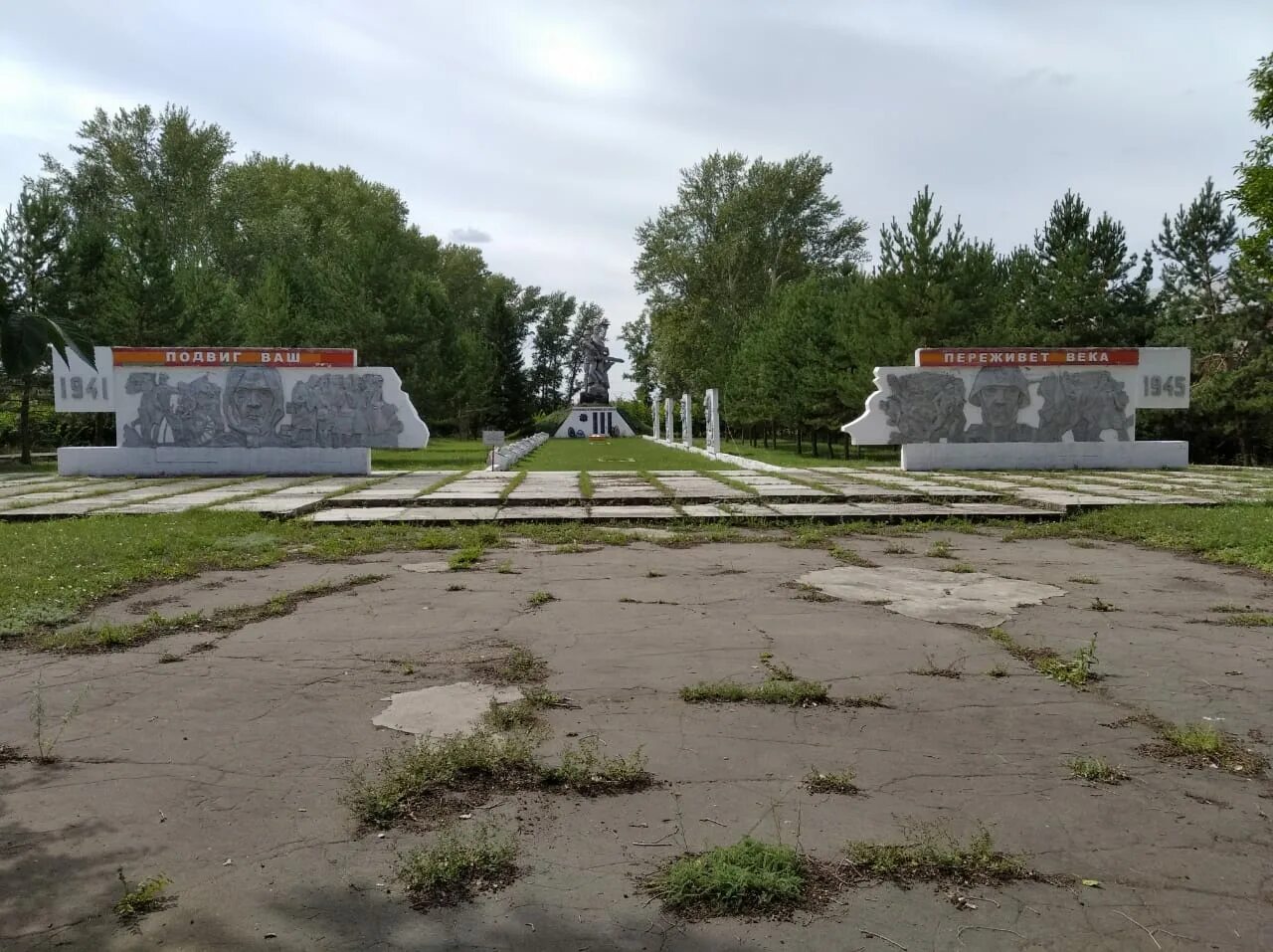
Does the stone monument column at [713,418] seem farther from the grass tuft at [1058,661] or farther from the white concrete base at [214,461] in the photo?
the grass tuft at [1058,661]

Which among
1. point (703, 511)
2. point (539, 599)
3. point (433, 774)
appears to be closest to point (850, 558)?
point (539, 599)

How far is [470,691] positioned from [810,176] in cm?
4748

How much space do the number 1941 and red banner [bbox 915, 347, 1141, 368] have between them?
56cm

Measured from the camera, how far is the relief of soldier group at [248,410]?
69.4 ft

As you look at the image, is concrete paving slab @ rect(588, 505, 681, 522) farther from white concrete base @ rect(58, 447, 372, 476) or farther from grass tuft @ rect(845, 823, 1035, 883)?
white concrete base @ rect(58, 447, 372, 476)

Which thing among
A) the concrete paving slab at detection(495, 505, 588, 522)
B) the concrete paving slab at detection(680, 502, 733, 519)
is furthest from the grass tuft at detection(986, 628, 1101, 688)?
the concrete paving slab at detection(495, 505, 588, 522)

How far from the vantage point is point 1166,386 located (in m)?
22.3

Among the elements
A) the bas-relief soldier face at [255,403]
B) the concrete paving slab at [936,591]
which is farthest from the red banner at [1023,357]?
the bas-relief soldier face at [255,403]

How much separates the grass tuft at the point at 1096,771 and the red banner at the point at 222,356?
1952cm

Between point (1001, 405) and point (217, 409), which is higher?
point (1001, 405)

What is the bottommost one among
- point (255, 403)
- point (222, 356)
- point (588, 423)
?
point (588, 423)

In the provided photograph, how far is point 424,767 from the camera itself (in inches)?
144

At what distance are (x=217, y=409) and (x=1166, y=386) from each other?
21784 millimetres

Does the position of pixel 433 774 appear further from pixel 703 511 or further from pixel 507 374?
pixel 507 374
